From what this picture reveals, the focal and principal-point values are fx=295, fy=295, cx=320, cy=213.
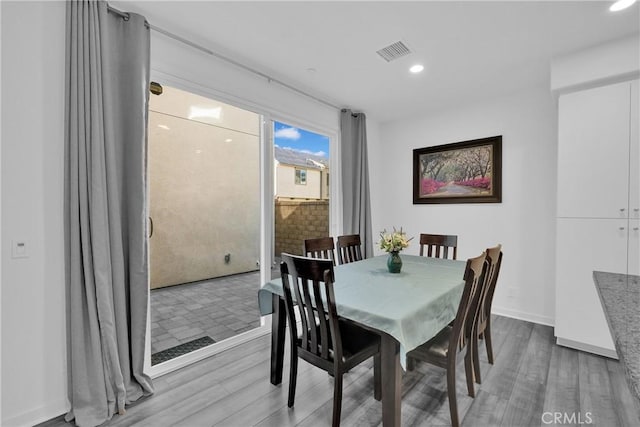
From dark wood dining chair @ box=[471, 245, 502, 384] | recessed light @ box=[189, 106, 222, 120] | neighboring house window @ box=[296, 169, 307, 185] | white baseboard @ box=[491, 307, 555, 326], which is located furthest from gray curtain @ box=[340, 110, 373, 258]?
recessed light @ box=[189, 106, 222, 120]

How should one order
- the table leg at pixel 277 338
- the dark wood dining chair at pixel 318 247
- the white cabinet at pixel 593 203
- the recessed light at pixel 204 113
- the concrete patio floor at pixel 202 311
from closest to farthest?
the table leg at pixel 277 338 → the white cabinet at pixel 593 203 → the dark wood dining chair at pixel 318 247 → the concrete patio floor at pixel 202 311 → the recessed light at pixel 204 113

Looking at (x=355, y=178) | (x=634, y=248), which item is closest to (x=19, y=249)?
(x=355, y=178)

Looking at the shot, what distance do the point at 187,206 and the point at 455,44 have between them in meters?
4.08

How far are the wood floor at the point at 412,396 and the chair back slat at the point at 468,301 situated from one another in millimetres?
470

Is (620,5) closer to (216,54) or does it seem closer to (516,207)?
(516,207)

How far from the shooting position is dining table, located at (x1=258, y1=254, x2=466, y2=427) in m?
1.51

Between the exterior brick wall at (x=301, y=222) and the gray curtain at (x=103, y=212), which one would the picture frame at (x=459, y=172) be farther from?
the gray curtain at (x=103, y=212)

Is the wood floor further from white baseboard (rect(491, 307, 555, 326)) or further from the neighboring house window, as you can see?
the neighboring house window

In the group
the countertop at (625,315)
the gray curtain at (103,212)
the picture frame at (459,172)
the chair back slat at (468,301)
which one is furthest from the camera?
the picture frame at (459,172)

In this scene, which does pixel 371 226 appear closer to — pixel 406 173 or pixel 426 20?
pixel 406 173

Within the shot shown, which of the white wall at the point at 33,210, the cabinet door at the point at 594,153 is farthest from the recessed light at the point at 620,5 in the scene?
the white wall at the point at 33,210

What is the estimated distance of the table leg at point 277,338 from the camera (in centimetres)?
211

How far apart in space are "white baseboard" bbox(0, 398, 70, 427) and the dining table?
1297 mm

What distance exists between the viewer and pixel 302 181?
4035 mm
